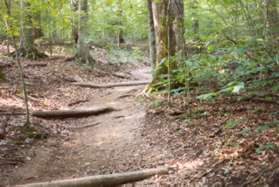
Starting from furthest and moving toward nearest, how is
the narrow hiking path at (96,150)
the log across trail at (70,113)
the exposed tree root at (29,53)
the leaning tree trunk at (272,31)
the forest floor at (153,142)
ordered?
the exposed tree root at (29,53)
the log across trail at (70,113)
the narrow hiking path at (96,150)
the leaning tree trunk at (272,31)
the forest floor at (153,142)

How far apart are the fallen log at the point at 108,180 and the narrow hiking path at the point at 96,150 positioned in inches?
15.4

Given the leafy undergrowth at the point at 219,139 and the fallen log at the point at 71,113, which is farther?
the fallen log at the point at 71,113

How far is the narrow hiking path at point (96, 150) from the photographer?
227 inches

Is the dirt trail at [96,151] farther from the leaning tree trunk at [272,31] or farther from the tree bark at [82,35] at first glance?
the tree bark at [82,35]

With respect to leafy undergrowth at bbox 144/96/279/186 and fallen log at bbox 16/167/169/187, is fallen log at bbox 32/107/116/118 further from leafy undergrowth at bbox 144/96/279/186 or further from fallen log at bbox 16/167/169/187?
fallen log at bbox 16/167/169/187

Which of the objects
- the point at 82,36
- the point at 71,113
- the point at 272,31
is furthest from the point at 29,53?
the point at 272,31

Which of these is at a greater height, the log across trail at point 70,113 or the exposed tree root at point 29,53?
the exposed tree root at point 29,53

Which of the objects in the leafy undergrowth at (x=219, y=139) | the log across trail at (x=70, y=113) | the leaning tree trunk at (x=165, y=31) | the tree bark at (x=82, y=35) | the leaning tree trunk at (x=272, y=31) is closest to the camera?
the leafy undergrowth at (x=219, y=139)

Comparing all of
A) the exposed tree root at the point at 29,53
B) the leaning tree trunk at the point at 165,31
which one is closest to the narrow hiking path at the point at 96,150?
the leaning tree trunk at the point at 165,31

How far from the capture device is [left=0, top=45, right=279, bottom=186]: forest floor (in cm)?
463

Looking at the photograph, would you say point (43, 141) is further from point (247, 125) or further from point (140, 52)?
point (140, 52)

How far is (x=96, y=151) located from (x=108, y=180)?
5.93 feet

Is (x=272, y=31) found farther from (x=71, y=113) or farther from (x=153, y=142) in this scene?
(x=71, y=113)

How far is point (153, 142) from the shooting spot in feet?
21.4
